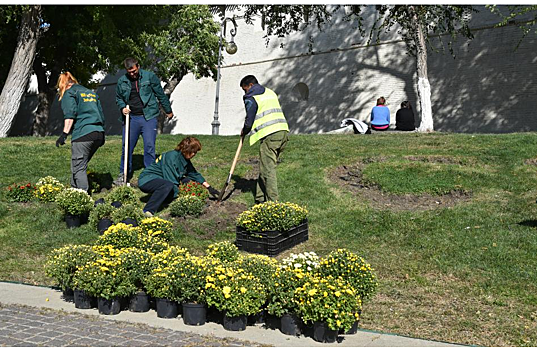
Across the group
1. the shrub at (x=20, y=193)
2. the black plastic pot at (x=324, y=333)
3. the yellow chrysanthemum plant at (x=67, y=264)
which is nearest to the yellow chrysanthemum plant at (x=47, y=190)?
the shrub at (x=20, y=193)

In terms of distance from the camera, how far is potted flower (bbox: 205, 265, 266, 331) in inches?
196

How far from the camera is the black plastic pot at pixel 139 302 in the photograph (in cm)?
550

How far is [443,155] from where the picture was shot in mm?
11938

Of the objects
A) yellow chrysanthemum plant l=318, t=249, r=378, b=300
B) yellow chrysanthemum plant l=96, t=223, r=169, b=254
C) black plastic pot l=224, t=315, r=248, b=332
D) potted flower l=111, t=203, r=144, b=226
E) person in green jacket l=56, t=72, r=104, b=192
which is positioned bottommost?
black plastic pot l=224, t=315, r=248, b=332

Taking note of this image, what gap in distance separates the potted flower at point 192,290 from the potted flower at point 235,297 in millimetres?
81

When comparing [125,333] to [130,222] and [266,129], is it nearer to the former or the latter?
[130,222]

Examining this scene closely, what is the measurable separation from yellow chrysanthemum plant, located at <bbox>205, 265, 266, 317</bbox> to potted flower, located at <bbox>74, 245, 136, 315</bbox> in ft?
2.79

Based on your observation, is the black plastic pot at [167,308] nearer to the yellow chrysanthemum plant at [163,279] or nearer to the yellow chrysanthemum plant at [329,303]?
the yellow chrysanthemum plant at [163,279]

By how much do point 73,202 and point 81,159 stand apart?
3.37 ft

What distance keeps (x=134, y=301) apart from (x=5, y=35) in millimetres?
24465

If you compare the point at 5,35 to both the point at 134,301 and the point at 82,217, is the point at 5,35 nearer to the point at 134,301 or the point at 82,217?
the point at 82,217

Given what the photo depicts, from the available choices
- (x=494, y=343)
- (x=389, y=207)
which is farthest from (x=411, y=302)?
(x=389, y=207)

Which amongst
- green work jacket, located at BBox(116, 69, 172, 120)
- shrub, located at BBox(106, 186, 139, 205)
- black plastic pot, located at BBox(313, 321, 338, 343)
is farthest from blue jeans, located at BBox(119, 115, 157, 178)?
black plastic pot, located at BBox(313, 321, 338, 343)

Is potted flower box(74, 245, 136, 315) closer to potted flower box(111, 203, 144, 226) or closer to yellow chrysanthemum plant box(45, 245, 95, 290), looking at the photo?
yellow chrysanthemum plant box(45, 245, 95, 290)
